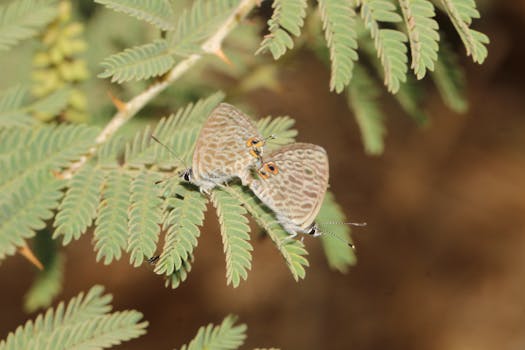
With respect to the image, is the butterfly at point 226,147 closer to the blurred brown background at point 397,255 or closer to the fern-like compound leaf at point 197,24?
the fern-like compound leaf at point 197,24

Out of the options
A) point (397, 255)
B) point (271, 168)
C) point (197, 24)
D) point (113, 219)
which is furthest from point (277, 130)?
point (397, 255)

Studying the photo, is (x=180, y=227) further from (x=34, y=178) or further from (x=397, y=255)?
(x=397, y=255)

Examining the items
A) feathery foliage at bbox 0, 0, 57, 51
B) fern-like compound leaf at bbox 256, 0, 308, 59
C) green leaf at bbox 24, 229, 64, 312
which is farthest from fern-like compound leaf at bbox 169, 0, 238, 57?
green leaf at bbox 24, 229, 64, 312

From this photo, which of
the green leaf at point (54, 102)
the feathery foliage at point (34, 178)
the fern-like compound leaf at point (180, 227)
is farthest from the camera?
the green leaf at point (54, 102)

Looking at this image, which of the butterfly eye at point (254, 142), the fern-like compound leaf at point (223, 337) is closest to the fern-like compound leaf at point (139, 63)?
the butterfly eye at point (254, 142)

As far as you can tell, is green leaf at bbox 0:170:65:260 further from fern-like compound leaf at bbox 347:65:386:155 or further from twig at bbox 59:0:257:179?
fern-like compound leaf at bbox 347:65:386:155

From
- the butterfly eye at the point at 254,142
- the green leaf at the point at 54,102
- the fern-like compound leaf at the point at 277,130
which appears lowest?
the fern-like compound leaf at the point at 277,130
